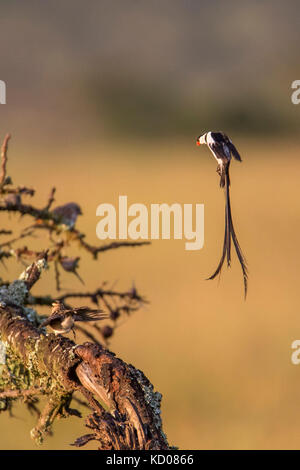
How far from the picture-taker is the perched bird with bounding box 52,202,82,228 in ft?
13.1

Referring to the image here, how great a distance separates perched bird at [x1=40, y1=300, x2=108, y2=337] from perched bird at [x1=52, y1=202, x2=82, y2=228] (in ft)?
3.81

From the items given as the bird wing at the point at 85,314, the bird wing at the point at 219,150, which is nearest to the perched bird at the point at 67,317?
the bird wing at the point at 85,314

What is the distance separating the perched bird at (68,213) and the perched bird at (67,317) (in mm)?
1161

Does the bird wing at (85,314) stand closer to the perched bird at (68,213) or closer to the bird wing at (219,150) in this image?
the bird wing at (219,150)

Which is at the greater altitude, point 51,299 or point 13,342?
point 51,299

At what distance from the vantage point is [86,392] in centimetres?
260

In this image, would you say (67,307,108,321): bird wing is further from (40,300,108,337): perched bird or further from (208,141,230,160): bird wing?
(208,141,230,160): bird wing

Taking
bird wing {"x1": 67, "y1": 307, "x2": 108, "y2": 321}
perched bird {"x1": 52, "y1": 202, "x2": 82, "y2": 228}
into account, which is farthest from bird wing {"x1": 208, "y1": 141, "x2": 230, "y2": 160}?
perched bird {"x1": 52, "y1": 202, "x2": 82, "y2": 228}

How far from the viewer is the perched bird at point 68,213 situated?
157 inches
